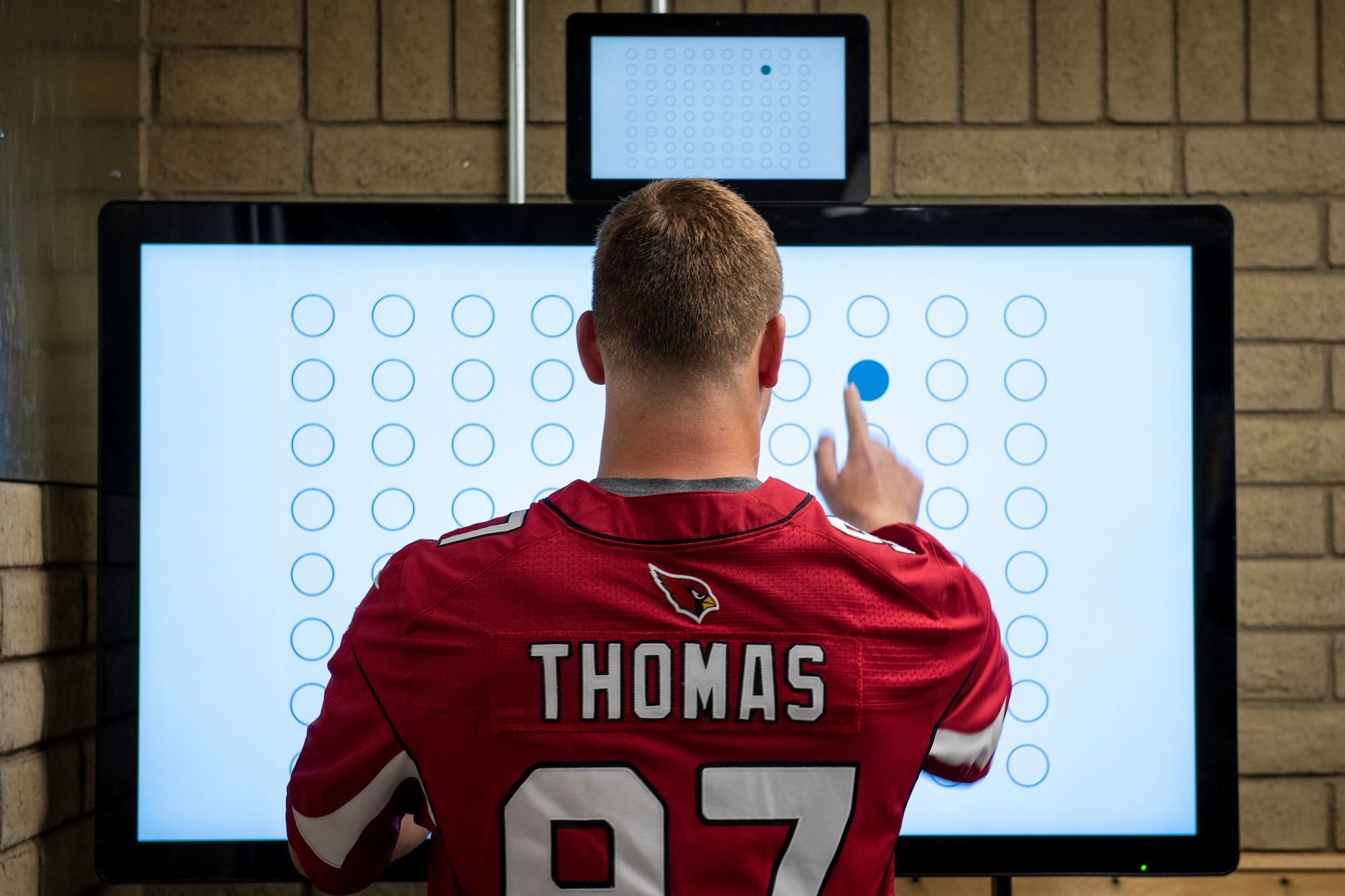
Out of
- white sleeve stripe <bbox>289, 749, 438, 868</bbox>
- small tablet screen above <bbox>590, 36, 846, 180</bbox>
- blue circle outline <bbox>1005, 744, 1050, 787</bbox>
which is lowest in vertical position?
blue circle outline <bbox>1005, 744, 1050, 787</bbox>

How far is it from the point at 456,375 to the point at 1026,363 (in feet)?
2.06

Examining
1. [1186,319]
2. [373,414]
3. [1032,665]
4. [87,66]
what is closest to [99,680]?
[373,414]

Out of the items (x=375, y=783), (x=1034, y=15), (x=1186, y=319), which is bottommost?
(x=375, y=783)

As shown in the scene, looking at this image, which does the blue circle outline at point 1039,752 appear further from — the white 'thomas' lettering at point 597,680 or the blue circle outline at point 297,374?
the blue circle outline at point 297,374

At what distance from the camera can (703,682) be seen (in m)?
0.77

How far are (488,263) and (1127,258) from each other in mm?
702

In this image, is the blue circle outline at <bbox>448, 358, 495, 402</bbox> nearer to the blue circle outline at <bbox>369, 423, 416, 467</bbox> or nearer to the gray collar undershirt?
the blue circle outline at <bbox>369, 423, 416, 467</bbox>

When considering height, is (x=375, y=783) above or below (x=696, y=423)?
below

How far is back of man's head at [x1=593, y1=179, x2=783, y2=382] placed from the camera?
2.77 ft

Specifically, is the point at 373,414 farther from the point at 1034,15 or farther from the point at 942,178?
the point at 1034,15

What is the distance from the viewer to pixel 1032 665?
1.15 m

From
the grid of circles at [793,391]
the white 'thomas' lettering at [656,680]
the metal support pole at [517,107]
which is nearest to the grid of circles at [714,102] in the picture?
the grid of circles at [793,391]

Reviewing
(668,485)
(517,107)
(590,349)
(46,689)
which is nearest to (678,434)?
(668,485)

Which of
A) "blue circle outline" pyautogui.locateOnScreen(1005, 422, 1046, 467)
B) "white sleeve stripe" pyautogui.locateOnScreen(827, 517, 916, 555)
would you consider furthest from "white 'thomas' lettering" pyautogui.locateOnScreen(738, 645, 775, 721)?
"blue circle outline" pyautogui.locateOnScreen(1005, 422, 1046, 467)
